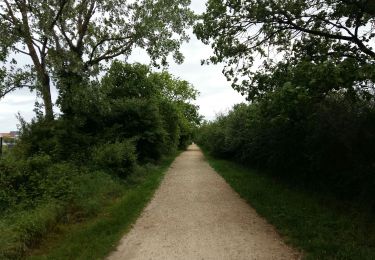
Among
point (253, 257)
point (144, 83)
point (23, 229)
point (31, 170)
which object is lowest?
point (253, 257)

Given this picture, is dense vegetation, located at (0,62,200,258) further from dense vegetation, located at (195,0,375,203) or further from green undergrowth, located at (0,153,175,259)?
dense vegetation, located at (195,0,375,203)

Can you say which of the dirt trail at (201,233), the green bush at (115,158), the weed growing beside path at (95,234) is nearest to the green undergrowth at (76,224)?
the weed growing beside path at (95,234)

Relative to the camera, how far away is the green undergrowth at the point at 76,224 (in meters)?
7.38

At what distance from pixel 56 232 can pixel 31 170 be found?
16.9ft

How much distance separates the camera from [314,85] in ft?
28.3

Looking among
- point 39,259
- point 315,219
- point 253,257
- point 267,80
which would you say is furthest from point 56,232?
point 267,80

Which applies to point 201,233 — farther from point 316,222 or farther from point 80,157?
point 80,157

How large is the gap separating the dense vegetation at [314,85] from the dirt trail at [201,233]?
2.71 metres

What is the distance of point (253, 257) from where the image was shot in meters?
6.73

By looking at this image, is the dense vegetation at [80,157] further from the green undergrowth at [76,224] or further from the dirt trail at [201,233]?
the dirt trail at [201,233]

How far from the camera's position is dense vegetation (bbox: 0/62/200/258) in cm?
984

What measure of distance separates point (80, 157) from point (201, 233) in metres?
10.4

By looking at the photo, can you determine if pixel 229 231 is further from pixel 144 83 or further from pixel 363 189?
pixel 144 83

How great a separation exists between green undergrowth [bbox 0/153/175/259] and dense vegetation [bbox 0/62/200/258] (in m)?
0.03
